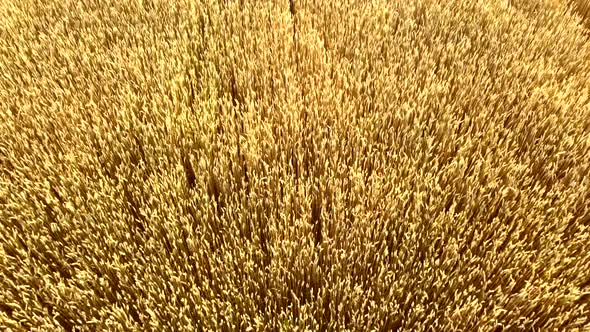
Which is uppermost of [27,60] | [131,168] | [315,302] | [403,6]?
[403,6]

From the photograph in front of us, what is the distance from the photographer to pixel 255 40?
1475mm

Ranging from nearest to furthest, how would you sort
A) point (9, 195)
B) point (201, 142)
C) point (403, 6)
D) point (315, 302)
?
point (315, 302) → point (9, 195) → point (201, 142) → point (403, 6)

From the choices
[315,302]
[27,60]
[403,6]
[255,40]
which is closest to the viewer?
[315,302]

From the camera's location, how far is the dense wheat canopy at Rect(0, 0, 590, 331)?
924 mm

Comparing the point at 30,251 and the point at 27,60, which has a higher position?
the point at 27,60

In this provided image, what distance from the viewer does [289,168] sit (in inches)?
44.4

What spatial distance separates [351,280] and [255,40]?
869mm

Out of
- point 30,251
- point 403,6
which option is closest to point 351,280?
point 30,251

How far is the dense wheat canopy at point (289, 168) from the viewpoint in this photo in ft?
3.03

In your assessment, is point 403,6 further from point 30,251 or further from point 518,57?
point 30,251

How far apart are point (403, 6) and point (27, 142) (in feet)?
4.17

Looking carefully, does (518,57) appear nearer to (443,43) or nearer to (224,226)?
(443,43)

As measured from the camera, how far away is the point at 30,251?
3.22 ft

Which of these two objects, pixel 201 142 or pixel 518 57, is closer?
pixel 201 142
